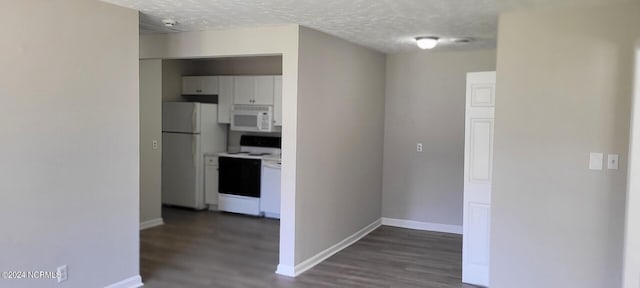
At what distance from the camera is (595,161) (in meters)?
3.54

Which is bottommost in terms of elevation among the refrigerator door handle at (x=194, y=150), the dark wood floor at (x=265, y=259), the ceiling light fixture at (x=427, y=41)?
the dark wood floor at (x=265, y=259)

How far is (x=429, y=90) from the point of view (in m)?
6.23

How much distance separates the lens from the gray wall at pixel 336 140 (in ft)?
14.9

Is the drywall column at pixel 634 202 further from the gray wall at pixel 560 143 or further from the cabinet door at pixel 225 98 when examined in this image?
the cabinet door at pixel 225 98

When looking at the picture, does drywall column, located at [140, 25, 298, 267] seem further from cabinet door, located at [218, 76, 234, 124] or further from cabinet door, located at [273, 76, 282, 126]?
cabinet door, located at [218, 76, 234, 124]

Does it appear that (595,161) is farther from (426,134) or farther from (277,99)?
(277,99)

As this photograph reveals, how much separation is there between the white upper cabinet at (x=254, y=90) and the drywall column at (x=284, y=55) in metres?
2.14

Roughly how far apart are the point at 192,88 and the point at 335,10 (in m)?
4.30

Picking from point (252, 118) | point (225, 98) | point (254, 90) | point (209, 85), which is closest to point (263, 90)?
point (254, 90)

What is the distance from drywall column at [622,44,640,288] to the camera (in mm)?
3336
